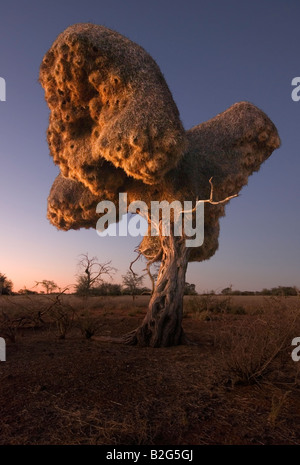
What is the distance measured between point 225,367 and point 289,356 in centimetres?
115

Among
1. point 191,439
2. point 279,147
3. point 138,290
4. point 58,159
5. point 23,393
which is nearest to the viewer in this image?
point 191,439

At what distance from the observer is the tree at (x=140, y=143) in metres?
7.52

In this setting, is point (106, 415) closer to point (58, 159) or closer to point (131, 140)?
point (131, 140)

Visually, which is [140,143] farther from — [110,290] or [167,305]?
[110,290]

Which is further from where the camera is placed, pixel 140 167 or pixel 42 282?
pixel 42 282

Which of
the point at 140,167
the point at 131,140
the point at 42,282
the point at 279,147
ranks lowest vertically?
the point at 42,282

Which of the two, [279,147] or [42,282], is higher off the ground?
[279,147]

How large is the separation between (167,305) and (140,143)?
4.38 m

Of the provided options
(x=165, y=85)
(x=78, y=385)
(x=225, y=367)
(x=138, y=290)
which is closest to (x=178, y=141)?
(x=165, y=85)

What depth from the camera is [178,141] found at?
24.2 ft

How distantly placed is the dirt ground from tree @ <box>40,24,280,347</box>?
2.64 meters

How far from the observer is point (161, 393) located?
477 cm
